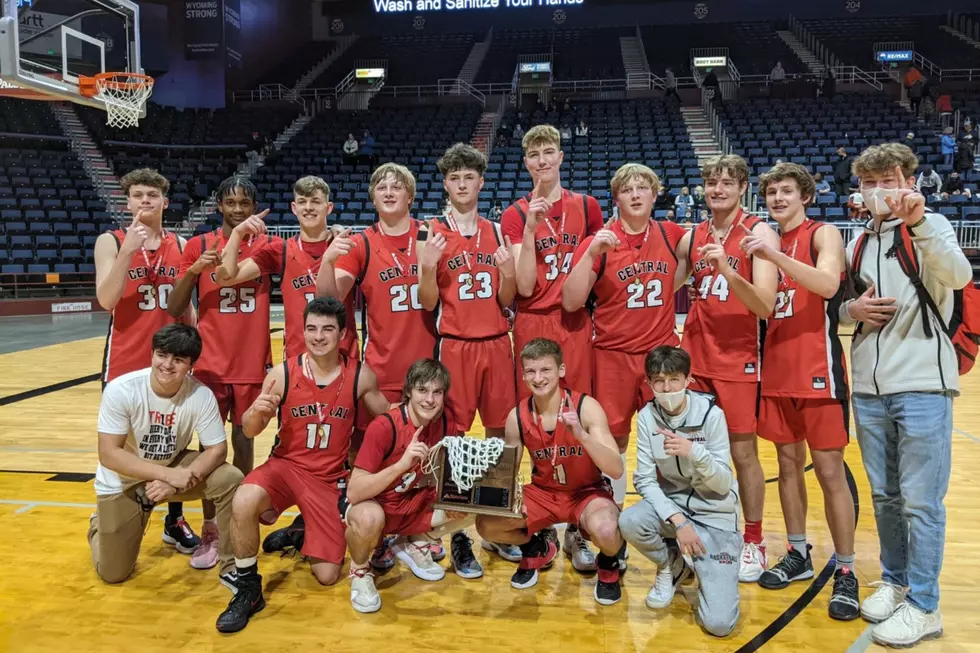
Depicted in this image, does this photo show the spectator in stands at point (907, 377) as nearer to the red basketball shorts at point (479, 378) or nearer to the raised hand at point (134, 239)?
the red basketball shorts at point (479, 378)

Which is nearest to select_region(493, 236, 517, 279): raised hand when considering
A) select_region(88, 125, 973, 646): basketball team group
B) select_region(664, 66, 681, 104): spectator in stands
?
select_region(88, 125, 973, 646): basketball team group

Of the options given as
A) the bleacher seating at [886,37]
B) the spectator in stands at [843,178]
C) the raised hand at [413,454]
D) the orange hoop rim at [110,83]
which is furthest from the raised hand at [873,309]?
the bleacher seating at [886,37]

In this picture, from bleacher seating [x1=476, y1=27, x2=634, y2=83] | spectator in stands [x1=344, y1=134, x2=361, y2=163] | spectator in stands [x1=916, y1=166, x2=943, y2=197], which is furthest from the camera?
bleacher seating [x1=476, y1=27, x2=634, y2=83]

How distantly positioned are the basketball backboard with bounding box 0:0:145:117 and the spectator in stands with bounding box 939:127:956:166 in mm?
16052

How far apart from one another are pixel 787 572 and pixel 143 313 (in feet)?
11.6

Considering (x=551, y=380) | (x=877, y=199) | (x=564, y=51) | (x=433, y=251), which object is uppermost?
(x=564, y=51)

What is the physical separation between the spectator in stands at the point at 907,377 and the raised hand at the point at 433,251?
1798 millimetres

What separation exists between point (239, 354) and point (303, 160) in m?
16.1

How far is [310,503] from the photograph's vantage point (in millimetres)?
3311

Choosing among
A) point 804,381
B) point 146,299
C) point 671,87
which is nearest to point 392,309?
point 146,299

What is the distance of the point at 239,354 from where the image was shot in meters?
3.79

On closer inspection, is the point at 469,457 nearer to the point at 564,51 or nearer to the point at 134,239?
the point at 134,239

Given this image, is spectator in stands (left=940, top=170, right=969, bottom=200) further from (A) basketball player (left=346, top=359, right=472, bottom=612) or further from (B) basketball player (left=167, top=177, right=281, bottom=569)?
(B) basketball player (left=167, top=177, right=281, bottom=569)

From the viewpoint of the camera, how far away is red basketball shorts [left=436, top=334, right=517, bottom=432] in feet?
11.6
